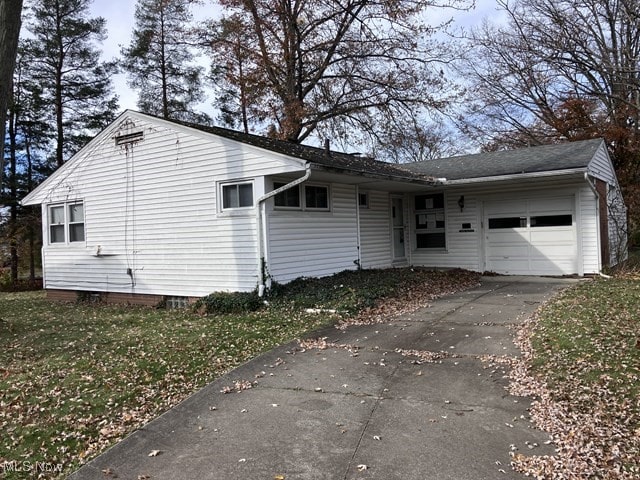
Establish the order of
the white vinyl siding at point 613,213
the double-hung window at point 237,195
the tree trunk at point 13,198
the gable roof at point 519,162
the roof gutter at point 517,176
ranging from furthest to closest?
1. the tree trunk at point 13,198
2. the white vinyl siding at point 613,213
3. the gable roof at point 519,162
4. the roof gutter at point 517,176
5. the double-hung window at point 237,195

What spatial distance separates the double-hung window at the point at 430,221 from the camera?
14266mm

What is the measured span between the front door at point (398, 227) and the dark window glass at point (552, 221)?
3.80 metres

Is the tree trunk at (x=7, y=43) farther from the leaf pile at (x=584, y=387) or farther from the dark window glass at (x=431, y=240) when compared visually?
the dark window glass at (x=431, y=240)

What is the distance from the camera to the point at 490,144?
28500 mm

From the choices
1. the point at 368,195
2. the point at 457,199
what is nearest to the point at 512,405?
the point at 368,195

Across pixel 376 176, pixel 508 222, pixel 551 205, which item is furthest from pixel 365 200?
pixel 551 205

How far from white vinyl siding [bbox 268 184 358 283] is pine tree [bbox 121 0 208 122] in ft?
54.2

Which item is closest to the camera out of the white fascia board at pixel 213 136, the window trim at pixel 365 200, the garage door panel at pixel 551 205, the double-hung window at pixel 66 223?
the white fascia board at pixel 213 136

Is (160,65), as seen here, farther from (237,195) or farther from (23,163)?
(237,195)

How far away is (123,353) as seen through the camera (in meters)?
6.42

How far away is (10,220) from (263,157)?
1734 centimetres

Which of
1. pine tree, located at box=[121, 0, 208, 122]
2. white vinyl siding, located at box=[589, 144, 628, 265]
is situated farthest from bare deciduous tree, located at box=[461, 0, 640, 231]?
pine tree, located at box=[121, 0, 208, 122]

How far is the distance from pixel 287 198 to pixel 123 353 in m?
4.82
